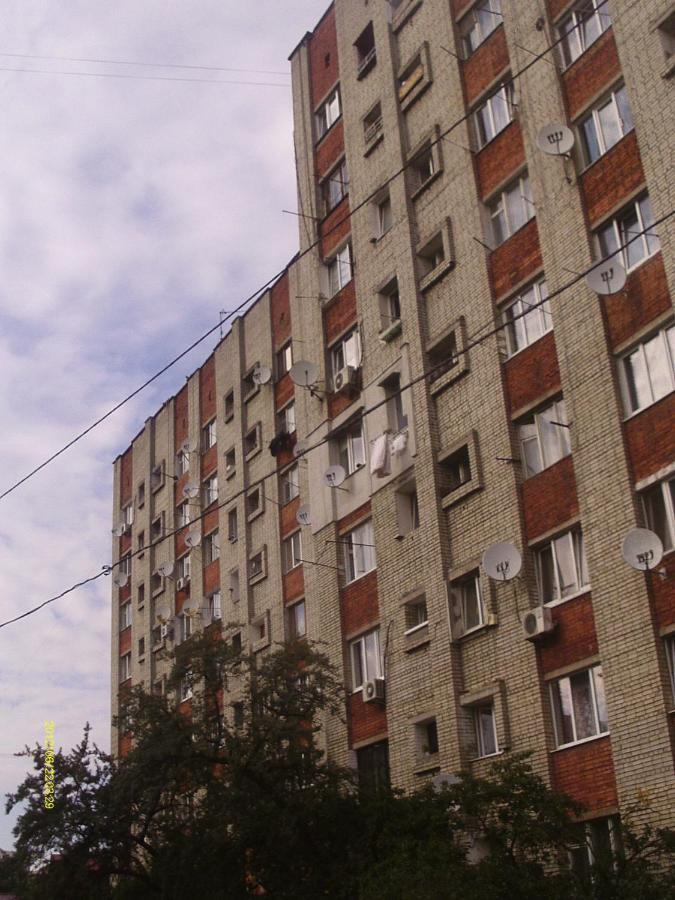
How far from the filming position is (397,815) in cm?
2030

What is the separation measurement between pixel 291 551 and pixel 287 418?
4.16 metres

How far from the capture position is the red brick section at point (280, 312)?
3528 centimetres

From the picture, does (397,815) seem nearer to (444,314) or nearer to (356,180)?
(444,314)

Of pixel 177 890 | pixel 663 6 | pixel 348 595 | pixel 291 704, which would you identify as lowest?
pixel 177 890

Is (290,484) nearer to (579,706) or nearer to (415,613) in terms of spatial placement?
(415,613)

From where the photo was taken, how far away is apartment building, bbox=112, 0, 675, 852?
20.4 meters

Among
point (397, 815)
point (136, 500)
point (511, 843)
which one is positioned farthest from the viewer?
point (136, 500)

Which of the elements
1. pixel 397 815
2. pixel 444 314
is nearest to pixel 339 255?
pixel 444 314

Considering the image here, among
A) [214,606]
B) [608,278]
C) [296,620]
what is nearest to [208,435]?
[214,606]

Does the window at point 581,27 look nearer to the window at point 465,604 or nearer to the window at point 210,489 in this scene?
the window at point 465,604

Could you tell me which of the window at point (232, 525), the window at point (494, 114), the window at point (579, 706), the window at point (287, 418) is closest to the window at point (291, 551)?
the window at point (287, 418)

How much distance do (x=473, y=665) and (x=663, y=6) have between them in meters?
13.3

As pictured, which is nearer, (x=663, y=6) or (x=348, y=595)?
(x=663, y=6)

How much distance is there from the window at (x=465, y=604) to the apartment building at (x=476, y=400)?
0.20 feet
